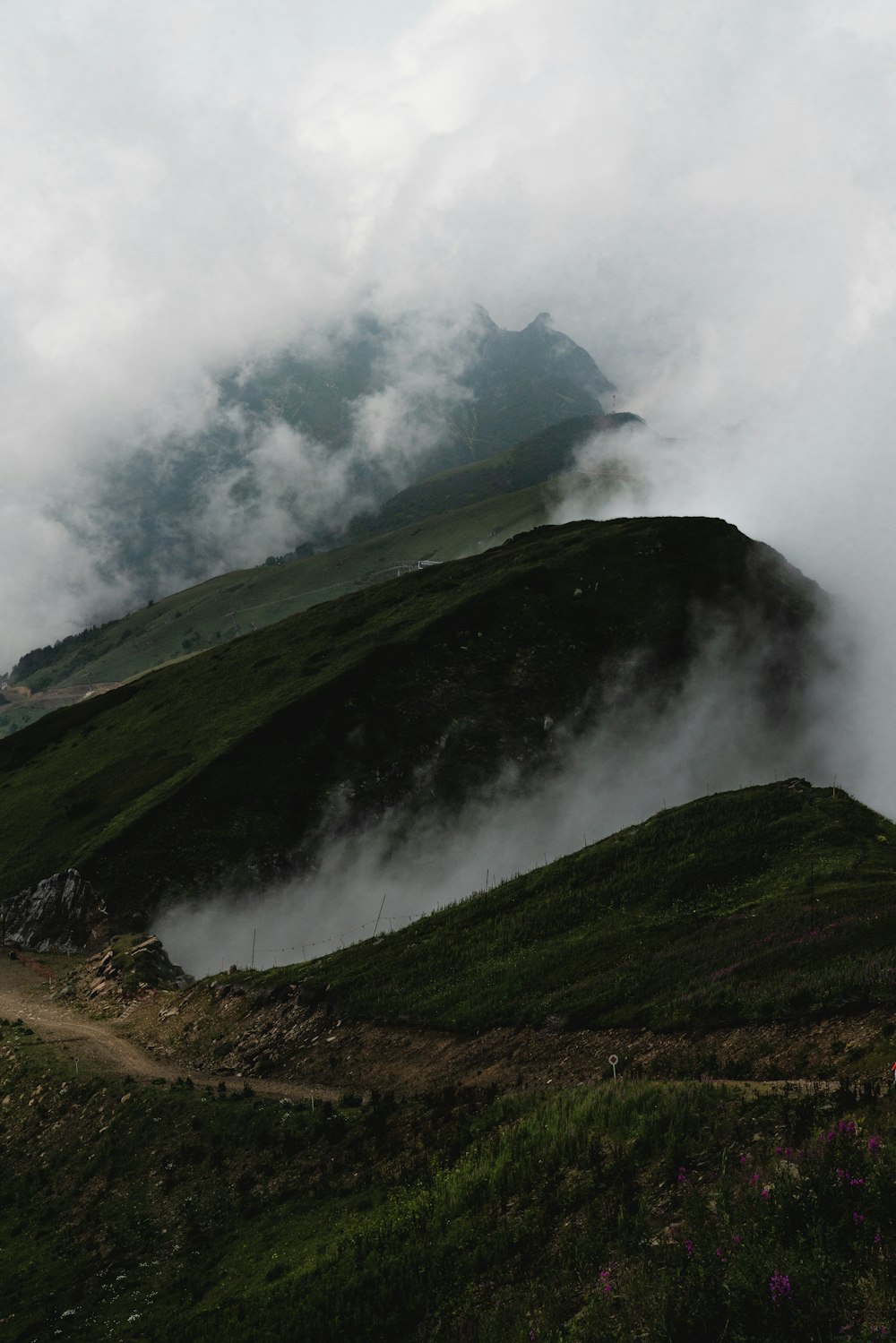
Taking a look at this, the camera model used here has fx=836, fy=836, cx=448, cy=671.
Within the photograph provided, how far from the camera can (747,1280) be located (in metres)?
14.8

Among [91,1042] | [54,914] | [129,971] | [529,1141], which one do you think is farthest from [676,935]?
[54,914]

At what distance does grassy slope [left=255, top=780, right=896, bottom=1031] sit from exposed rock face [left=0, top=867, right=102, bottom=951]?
3803 centimetres

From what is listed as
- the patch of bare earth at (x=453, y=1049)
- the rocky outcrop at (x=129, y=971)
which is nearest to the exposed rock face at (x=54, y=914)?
the rocky outcrop at (x=129, y=971)

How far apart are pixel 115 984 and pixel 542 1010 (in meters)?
41.2

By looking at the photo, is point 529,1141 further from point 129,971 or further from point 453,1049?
point 129,971

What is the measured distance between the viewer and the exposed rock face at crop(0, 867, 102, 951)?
87125 mm

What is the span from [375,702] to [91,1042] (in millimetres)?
70912

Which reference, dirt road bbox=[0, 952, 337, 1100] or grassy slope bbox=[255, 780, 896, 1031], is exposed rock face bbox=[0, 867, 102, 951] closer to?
dirt road bbox=[0, 952, 337, 1100]

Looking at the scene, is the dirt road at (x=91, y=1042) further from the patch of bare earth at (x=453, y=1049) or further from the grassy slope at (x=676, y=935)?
the grassy slope at (x=676, y=935)

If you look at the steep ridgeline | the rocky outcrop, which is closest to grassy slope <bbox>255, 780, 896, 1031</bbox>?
the rocky outcrop

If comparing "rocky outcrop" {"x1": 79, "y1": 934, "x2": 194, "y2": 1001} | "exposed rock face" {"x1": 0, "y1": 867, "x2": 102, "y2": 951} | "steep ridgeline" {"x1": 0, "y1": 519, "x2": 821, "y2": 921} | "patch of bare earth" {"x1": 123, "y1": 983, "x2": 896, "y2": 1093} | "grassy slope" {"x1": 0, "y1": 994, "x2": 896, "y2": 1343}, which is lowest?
"grassy slope" {"x1": 0, "y1": 994, "x2": 896, "y2": 1343}

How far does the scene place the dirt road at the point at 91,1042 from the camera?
43250 millimetres

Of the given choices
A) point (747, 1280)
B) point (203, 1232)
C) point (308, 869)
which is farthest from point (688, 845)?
point (308, 869)

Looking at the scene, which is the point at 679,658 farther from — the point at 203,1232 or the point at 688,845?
the point at 203,1232
